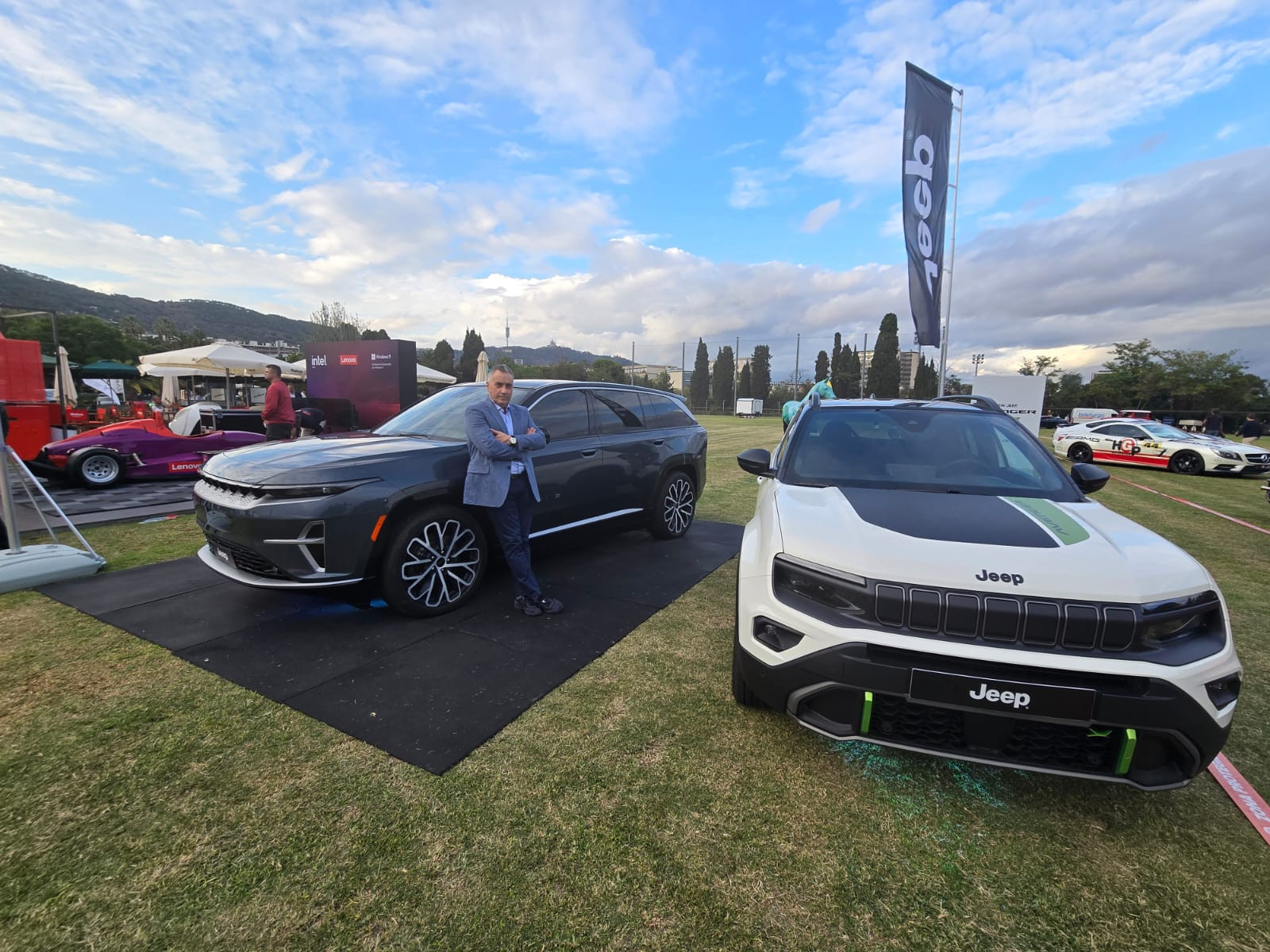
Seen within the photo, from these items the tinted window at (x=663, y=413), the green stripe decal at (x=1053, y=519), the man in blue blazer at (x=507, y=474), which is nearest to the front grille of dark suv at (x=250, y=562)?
the man in blue blazer at (x=507, y=474)

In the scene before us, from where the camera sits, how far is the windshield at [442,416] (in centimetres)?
410

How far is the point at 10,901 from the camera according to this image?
5.26ft

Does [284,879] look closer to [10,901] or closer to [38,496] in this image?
[10,901]

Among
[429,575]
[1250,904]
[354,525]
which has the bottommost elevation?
[1250,904]

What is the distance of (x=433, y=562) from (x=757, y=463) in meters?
2.18

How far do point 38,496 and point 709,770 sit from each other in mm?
9475

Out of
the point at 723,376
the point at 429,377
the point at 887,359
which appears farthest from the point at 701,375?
the point at 429,377

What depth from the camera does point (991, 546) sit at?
205 cm

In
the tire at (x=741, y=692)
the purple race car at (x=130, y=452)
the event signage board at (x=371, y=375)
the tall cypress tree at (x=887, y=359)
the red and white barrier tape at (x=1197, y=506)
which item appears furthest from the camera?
the tall cypress tree at (x=887, y=359)

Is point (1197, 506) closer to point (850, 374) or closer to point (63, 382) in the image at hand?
point (63, 382)

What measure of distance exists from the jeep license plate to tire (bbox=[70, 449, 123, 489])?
1025 cm

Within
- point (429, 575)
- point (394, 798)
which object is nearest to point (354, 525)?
point (429, 575)

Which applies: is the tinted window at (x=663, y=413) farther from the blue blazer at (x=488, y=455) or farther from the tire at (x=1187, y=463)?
the tire at (x=1187, y=463)

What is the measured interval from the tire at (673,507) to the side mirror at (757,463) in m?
1.96
